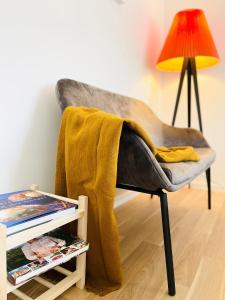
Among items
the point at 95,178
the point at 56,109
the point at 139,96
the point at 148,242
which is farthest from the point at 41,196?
the point at 139,96

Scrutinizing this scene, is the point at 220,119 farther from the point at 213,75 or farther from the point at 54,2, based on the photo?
the point at 54,2

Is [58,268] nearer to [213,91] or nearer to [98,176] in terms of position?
[98,176]

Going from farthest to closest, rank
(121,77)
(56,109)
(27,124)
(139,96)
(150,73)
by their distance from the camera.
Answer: (150,73) < (139,96) < (121,77) < (56,109) < (27,124)

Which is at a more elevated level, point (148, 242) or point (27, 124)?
point (27, 124)

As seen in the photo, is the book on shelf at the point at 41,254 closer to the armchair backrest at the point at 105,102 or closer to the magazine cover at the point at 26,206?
the magazine cover at the point at 26,206

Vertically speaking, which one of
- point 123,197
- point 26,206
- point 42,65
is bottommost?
point 123,197

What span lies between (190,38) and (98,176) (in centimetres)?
140

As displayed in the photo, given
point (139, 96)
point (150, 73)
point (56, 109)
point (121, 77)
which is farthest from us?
point (150, 73)

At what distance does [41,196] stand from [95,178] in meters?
0.19

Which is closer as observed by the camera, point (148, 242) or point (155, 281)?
point (155, 281)

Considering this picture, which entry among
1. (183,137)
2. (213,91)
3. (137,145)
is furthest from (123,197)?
(213,91)

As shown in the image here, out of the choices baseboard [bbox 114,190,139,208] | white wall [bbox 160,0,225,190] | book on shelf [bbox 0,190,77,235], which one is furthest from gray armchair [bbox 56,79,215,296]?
white wall [bbox 160,0,225,190]

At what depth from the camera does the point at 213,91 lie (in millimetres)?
2037

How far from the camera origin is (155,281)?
852 millimetres
